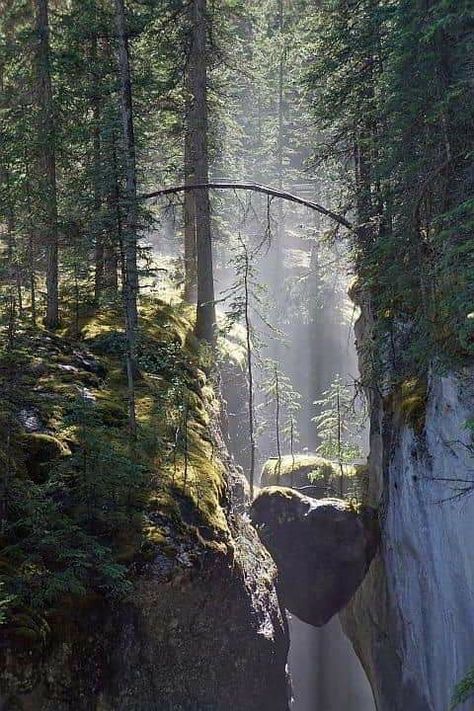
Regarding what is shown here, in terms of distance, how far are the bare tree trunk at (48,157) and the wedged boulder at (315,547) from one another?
6340 millimetres

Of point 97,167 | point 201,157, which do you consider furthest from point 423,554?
point 201,157

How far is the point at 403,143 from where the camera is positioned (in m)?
11.7

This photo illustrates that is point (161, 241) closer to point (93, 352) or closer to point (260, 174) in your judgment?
point (260, 174)

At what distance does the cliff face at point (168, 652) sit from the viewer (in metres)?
7.30

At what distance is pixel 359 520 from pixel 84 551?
308 inches

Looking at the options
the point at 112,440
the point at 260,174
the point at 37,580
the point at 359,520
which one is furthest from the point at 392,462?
the point at 260,174

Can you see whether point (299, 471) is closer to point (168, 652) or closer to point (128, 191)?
point (128, 191)

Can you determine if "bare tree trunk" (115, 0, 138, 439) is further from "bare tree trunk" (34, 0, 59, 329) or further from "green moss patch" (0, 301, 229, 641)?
"bare tree trunk" (34, 0, 59, 329)

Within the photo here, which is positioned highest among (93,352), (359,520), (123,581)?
(93,352)

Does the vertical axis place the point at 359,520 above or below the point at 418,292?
below

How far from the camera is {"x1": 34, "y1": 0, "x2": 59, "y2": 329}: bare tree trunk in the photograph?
13.6 m

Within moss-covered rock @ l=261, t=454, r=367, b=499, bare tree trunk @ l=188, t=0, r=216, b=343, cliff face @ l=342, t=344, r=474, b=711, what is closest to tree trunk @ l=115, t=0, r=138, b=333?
bare tree trunk @ l=188, t=0, r=216, b=343

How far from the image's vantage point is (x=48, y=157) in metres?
13.9

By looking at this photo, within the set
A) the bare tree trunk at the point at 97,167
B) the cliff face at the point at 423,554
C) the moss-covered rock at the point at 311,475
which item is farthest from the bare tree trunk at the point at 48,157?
the moss-covered rock at the point at 311,475
